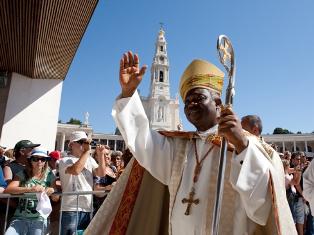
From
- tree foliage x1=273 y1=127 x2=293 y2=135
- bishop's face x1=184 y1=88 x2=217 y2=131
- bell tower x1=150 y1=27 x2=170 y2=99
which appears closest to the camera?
bishop's face x1=184 y1=88 x2=217 y2=131

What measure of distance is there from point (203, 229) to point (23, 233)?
272 centimetres

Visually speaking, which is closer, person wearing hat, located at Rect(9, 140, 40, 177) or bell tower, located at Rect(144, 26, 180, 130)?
person wearing hat, located at Rect(9, 140, 40, 177)

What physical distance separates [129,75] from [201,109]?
63 centimetres

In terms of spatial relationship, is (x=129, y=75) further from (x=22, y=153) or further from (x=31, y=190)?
(x=22, y=153)

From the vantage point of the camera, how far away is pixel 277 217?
186cm

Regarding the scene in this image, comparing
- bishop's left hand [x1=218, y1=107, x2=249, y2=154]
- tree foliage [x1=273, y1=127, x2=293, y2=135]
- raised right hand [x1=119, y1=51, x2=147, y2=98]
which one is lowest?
bishop's left hand [x1=218, y1=107, x2=249, y2=154]

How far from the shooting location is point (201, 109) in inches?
96.1

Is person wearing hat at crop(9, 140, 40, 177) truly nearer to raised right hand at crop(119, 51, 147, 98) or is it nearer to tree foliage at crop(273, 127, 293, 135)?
raised right hand at crop(119, 51, 147, 98)

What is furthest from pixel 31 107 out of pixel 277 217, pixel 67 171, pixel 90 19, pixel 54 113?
pixel 277 217

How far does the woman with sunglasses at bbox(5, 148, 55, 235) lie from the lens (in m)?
3.94

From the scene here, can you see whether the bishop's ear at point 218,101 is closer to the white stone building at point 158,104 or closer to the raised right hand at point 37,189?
the raised right hand at point 37,189

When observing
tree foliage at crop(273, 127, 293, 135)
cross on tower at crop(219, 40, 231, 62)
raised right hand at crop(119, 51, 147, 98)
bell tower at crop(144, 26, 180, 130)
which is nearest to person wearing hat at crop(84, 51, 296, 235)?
raised right hand at crop(119, 51, 147, 98)

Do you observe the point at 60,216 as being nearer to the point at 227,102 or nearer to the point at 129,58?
the point at 129,58

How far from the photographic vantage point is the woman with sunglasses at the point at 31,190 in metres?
3.94
